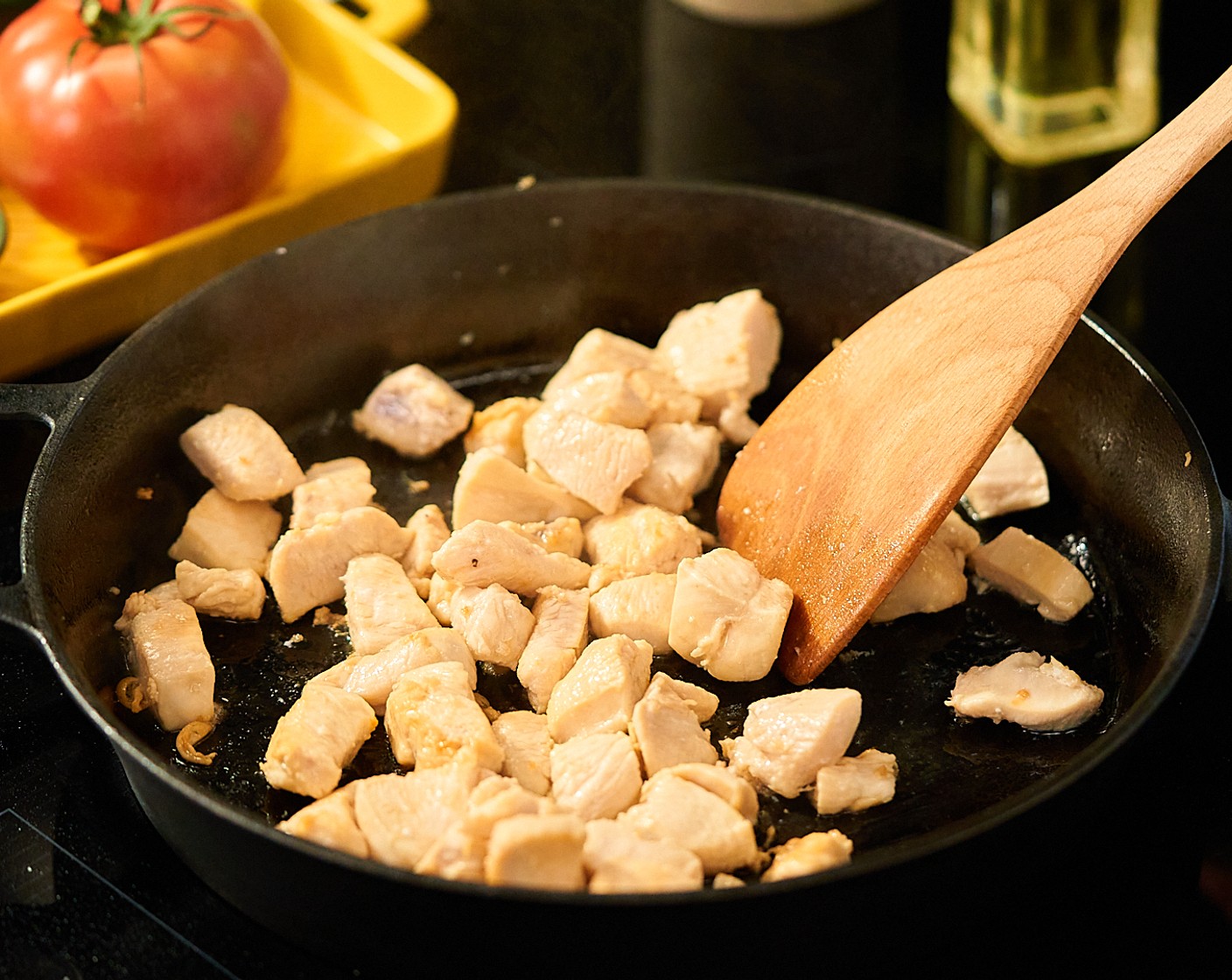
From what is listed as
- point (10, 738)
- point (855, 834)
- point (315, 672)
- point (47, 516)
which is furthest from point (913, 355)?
point (10, 738)

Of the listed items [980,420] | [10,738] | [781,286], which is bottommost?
[10,738]

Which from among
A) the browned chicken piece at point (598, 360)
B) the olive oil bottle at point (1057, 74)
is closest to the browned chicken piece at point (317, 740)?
the browned chicken piece at point (598, 360)

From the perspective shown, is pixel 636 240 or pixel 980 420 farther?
pixel 636 240

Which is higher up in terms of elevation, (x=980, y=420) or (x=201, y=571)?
(x=980, y=420)

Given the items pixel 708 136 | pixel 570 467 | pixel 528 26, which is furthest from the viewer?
pixel 528 26

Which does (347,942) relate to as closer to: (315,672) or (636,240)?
(315,672)

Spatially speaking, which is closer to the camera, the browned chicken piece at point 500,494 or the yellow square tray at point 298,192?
the browned chicken piece at point 500,494

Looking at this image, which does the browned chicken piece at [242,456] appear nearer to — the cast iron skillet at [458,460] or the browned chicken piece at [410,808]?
the cast iron skillet at [458,460]

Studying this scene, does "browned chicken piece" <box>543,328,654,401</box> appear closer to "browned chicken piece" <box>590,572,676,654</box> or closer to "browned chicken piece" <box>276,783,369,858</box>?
"browned chicken piece" <box>590,572,676,654</box>
